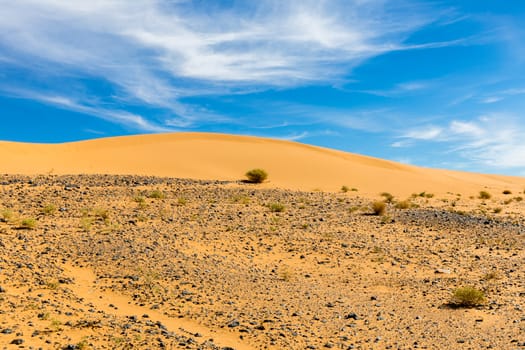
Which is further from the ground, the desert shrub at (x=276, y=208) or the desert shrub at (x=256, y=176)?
the desert shrub at (x=256, y=176)

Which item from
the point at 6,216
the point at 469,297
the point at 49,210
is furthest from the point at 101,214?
the point at 469,297

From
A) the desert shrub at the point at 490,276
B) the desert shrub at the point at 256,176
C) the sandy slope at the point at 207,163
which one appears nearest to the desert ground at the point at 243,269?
the desert shrub at the point at 490,276

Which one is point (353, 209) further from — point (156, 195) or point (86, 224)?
point (86, 224)

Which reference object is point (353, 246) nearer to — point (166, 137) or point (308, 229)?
point (308, 229)

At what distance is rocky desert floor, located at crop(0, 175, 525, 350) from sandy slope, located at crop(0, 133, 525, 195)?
36.7 feet

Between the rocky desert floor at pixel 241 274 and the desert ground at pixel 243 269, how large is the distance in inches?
1.6

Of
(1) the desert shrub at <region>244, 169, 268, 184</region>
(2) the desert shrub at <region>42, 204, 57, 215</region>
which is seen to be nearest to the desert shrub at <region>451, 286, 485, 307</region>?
(2) the desert shrub at <region>42, 204, 57, 215</region>

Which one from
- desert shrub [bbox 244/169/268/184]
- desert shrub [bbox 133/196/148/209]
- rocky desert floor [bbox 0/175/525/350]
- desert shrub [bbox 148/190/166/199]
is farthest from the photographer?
→ desert shrub [bbox 244/169/268/184]

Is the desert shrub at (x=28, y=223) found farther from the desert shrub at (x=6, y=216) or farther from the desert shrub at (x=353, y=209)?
the desert shrub at (x=353, y=209)

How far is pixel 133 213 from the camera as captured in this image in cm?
1600

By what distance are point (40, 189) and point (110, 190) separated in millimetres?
2544

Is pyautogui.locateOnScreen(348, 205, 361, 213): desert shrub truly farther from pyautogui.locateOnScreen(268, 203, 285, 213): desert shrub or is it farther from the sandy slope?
the sandy slope

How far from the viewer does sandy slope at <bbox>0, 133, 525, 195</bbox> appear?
31.7 m

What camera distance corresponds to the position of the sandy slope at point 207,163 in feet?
104
